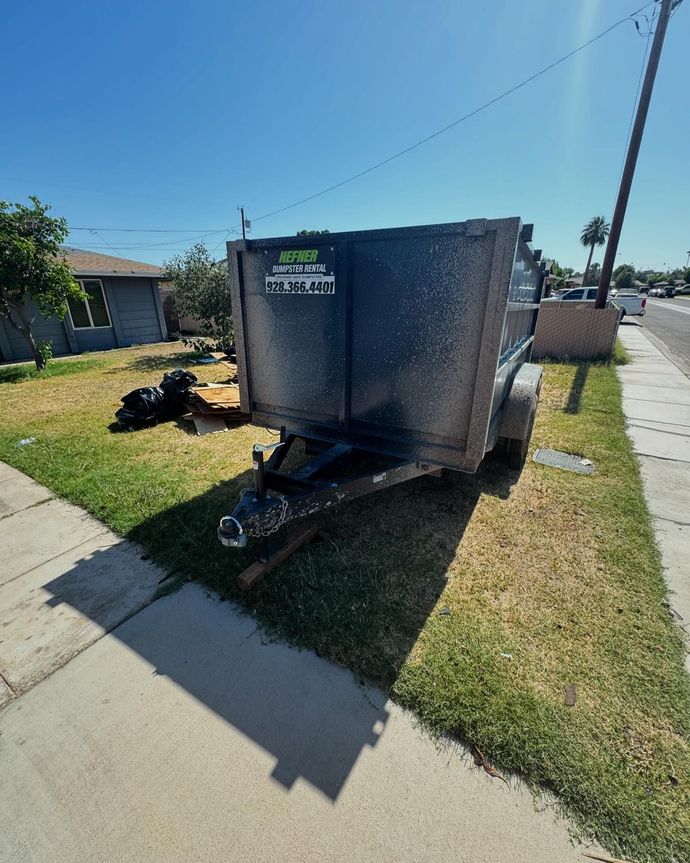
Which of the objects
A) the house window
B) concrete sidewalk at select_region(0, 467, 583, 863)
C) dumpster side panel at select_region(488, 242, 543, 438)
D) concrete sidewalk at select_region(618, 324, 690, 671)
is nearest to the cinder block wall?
concrete sidewalk at select_region(618, 324, 690, 671)

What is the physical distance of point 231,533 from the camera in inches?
86.4

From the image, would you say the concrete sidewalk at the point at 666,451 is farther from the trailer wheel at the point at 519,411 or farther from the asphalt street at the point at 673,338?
the trailer wheel at the point at 519,411

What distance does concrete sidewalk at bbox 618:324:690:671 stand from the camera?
9.59 ft

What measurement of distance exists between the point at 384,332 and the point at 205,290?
10.3 meters

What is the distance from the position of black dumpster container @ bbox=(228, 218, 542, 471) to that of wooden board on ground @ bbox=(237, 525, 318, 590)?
816mm

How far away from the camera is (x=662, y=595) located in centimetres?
262

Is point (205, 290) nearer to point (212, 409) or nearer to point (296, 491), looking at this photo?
point (212, 409)

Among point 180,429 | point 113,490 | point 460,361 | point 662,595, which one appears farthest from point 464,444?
point 180,429

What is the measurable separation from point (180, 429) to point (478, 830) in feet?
18.2

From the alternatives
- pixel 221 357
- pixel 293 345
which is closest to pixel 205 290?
pixel 221 357

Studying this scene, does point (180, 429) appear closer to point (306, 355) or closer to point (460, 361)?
point (306, 355)

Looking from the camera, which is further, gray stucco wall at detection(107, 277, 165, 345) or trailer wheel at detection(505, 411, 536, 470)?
gray stucco wall at detection(107, 277, 165, 345)

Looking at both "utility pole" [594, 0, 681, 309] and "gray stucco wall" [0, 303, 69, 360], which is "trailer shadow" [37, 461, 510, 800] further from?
"gray stucco wall" [0, 303, 69, 360]

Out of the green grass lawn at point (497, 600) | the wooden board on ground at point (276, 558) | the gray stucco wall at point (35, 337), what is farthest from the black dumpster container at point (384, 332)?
the gray stucco wall at point (35, 337)
